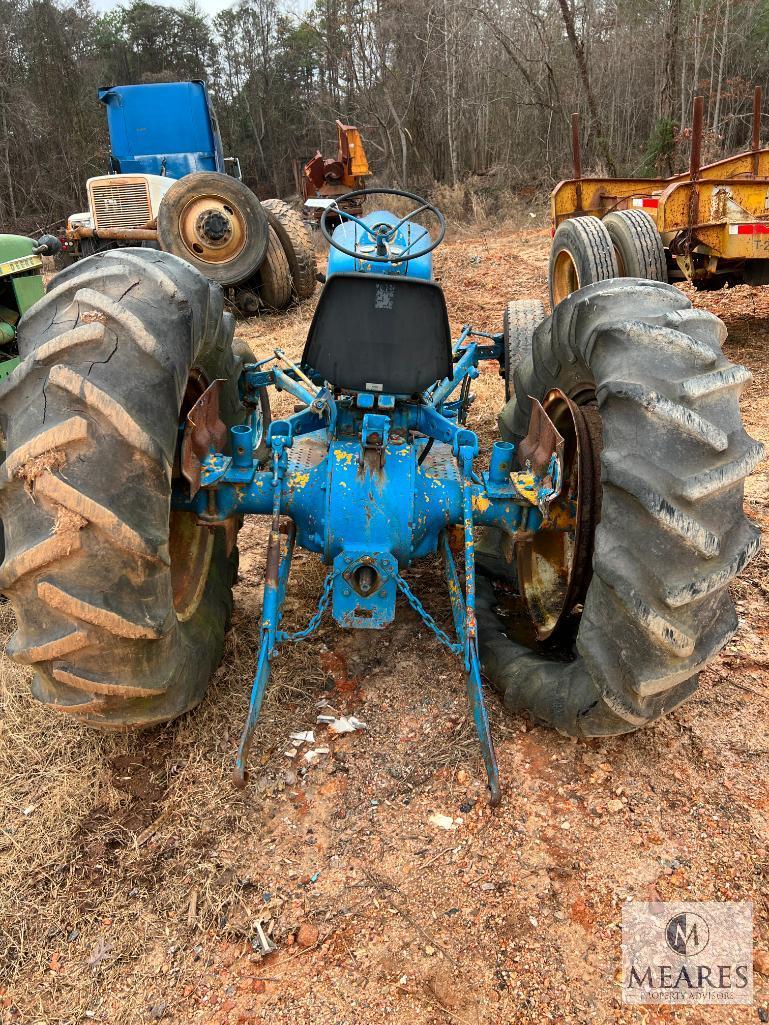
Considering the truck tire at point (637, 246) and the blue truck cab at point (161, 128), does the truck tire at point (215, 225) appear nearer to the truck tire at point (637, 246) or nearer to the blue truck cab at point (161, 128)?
the blue truck cab at point (161, 128)

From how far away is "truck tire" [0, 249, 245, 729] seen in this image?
1765 mm

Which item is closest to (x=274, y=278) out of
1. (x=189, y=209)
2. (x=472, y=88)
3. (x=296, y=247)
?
(x=296, y=247)

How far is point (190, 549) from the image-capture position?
2.71 meters

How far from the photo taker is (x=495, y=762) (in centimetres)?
217

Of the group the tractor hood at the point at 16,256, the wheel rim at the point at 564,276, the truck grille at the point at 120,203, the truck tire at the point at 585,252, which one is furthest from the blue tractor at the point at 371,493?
the truck grille at the point at 120,203

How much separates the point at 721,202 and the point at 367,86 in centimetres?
1717

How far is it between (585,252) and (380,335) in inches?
160

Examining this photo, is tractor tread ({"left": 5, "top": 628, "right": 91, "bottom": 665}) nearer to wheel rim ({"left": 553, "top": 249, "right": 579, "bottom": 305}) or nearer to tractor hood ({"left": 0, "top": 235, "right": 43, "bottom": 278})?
tractor hood ({"left": 0, "top": 235, "right": 43, "bottom": 278})

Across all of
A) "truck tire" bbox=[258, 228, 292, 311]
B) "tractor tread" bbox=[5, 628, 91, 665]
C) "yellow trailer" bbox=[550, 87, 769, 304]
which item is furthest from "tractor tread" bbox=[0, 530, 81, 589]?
"truck tire" bbox=[258, 228, 292, 311]

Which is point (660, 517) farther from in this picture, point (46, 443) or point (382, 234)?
point (382, 234)

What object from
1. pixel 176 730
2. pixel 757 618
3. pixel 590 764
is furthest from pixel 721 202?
pixel 176 730

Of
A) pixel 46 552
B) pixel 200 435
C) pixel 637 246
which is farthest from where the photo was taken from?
pixel 637 246

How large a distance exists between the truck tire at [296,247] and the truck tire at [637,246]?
3786 millimetres

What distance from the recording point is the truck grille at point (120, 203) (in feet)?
28.4
